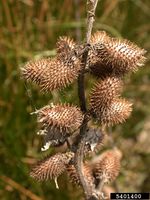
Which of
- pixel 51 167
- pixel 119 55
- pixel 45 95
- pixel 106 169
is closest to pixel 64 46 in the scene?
pixel 119 55

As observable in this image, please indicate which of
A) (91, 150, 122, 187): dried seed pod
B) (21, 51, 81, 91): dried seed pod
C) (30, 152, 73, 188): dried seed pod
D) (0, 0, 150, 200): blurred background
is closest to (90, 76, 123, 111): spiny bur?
(21, 51, 81, 91): dried seed pod

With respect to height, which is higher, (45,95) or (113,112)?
(45,95)

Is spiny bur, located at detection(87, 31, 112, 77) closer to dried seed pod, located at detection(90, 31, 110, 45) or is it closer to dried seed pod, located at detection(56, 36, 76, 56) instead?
dried seed pod, located at detection(90, 31, 110, 45)

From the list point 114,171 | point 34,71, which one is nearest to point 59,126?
point 34,71

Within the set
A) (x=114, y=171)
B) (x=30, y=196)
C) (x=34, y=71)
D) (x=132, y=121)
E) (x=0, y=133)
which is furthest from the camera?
(x=132, y=121)

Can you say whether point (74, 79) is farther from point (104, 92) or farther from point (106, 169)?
point (106, 169)

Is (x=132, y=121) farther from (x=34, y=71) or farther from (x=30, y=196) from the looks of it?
(x=34, y=71)

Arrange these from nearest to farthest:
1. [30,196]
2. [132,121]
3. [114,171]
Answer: [114,171], [30,196], [132,121]
